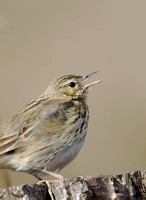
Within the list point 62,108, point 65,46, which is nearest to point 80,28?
point 65,46

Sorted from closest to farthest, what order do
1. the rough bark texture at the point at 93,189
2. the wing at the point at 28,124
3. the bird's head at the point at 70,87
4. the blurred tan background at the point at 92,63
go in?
the rough bark texture at the point at 93,189 < the wing at the point at 28,124 < the bird's head at the point at 70,87 < the blurred tan background at the point at 92,63

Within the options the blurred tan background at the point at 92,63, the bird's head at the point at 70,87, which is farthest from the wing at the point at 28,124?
the blurred tan background at the point at 92,63

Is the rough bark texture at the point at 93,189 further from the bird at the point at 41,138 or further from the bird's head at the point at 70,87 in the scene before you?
the bird's head at the point at 70,87

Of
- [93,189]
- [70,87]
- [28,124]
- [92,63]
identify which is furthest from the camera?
[92,63]

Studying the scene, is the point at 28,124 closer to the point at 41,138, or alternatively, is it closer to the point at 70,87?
the point at 41,138

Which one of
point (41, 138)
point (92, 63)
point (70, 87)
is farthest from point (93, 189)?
point (92, 63)

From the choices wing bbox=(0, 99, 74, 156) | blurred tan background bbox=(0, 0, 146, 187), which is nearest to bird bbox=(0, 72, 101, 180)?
wing bbox=(0, 99, 74, 156)
